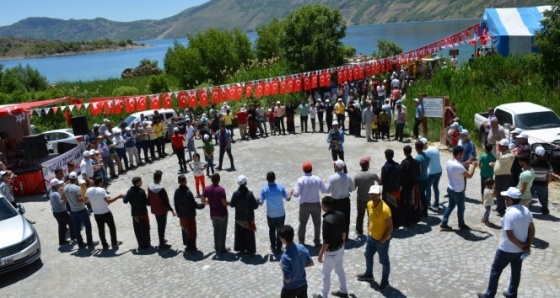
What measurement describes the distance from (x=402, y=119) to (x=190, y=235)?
11.1 metres

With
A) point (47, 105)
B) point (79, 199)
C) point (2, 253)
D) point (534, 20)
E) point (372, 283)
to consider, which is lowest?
point (372, 283)

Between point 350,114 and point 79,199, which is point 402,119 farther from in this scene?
point 79,199

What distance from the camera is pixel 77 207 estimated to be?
33.6ft

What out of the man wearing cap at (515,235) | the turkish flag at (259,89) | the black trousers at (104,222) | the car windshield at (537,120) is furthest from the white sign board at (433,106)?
the black trousers at (104,222)

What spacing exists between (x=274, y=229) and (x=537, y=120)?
1040 centimetres

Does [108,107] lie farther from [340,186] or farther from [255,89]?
[340,186]

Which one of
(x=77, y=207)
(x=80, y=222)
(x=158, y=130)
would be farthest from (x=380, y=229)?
(x=158, y=130)

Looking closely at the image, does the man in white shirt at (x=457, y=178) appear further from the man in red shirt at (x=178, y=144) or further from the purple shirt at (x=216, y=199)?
the man in red shirt at (x=178, y=144)

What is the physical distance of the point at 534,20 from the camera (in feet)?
92.2

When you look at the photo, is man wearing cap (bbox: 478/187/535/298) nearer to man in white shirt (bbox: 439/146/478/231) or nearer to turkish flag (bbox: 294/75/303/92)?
man in white shirt (bbox: 439/146/478/231)

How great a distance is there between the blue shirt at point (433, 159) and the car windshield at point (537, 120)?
613cm

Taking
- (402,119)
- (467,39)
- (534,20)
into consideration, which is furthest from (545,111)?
(467,39)

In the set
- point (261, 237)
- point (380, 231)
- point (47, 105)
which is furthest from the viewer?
point (47, 105)

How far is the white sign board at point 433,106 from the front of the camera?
17891 mm
